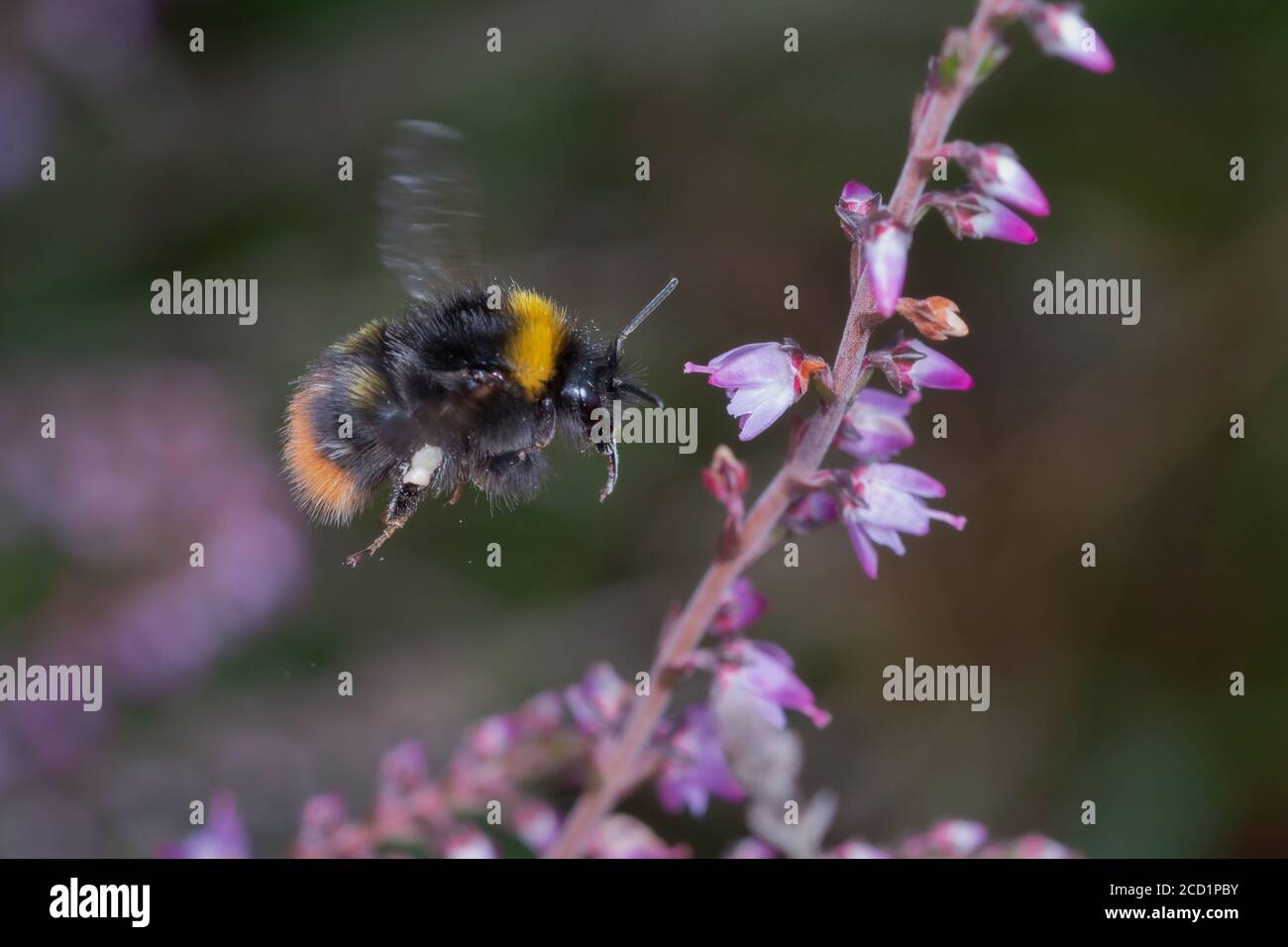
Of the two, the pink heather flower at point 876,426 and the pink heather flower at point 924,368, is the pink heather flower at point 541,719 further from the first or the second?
the pink heather flower at point 924,368

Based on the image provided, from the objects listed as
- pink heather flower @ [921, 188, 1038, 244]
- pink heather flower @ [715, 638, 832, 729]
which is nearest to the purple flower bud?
pink heather flower @ [921, 188, 1038, 244]

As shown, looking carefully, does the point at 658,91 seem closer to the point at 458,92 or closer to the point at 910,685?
the point at 458,92

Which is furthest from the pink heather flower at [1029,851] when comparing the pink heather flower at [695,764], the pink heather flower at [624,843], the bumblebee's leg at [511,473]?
the bumblebee's leg at [511,473]

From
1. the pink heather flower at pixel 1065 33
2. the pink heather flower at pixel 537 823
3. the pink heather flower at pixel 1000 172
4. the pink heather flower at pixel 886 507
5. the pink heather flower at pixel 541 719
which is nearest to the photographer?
the pink heather flower at pixel 1065 33

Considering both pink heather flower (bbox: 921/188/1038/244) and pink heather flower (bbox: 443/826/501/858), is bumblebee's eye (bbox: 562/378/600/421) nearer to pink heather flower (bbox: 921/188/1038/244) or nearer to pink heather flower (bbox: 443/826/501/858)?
pink heather flower (bbox: 921/188/1038/244)

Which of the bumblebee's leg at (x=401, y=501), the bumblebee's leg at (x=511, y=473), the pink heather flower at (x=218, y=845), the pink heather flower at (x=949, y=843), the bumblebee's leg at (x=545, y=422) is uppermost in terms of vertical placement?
the bumblebee's leg at (x=545, y=422)
